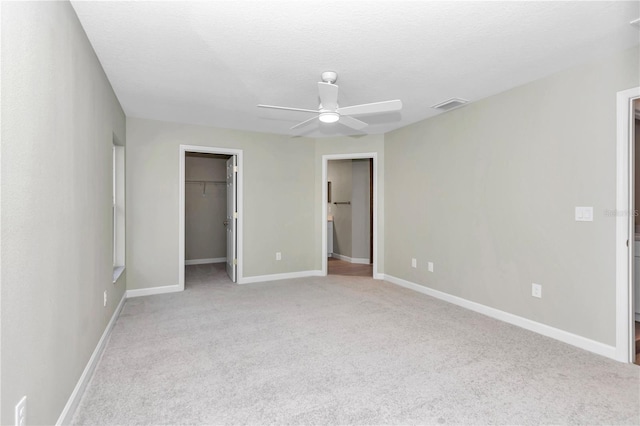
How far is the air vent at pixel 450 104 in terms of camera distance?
12.3 feet

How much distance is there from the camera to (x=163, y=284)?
4.66 meters

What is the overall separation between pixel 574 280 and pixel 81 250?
385 centimetres

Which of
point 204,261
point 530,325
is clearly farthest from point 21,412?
point 204,261

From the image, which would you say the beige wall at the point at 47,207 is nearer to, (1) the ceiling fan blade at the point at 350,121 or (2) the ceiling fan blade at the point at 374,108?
(2) the ceiling fan blade at the point at 374,108

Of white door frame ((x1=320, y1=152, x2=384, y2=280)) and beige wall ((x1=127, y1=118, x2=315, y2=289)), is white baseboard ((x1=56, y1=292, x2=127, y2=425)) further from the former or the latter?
white door frame ((x1=320, y1=152, x2=384, y2=280))

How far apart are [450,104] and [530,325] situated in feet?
8.18

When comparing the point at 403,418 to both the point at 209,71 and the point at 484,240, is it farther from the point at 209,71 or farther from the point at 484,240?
the point at 209,71

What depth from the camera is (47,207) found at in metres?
1.60

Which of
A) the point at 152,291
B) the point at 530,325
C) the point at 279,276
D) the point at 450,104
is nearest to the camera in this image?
the point at 530,325

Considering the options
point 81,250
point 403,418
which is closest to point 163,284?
point 81,250

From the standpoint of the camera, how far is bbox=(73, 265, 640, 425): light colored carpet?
1.94 m

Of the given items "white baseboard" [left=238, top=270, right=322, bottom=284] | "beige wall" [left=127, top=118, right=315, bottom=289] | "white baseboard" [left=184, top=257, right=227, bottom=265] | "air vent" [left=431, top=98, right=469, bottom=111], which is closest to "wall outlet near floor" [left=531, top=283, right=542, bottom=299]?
"air vent" [left=431, top=98, right=469, bottom=111]

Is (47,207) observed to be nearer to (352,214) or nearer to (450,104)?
(450,104)

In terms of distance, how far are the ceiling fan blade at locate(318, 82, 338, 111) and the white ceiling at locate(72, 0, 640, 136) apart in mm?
223
